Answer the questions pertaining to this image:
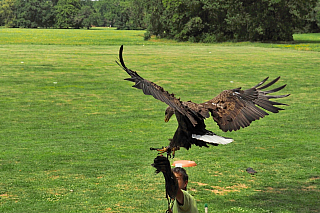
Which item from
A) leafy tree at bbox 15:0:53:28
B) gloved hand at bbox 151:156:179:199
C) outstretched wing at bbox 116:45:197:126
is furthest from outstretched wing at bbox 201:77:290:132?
leafy tree at bbox 15:0:53:28

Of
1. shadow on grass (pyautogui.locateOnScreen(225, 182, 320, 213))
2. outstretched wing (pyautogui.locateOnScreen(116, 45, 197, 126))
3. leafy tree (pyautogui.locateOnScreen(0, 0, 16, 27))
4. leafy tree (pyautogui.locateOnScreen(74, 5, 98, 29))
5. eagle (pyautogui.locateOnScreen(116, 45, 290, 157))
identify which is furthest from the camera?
leafy tree (pyautogui.locateOnScreen(0, 0, 16, 27))

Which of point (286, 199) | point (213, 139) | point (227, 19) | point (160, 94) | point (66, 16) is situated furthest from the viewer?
point (66, 16)

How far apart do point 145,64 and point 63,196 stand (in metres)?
24.4

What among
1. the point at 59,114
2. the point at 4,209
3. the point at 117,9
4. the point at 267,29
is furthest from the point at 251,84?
the point at 117,9

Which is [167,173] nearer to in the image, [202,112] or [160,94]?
[160,94]

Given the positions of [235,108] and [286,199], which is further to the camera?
[286,199]

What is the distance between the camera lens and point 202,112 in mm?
5797

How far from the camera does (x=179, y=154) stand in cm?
1157

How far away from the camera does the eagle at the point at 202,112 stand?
208 inches

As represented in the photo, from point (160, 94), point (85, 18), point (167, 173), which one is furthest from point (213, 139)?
point (85, 18)

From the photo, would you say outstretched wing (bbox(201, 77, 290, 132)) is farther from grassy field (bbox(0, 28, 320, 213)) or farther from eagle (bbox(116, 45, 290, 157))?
grassy field (bbox(0, 28, 320, 213))

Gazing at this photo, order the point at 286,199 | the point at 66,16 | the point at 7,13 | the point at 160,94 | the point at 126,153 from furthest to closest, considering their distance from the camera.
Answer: the point at 7,13 → the point at 66,16 → the point at 126,153 → the point at 286,199 → the point at 160,94

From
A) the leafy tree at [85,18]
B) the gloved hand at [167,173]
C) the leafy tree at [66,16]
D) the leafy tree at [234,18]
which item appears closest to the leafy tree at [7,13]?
the leafy tree at [66,16]

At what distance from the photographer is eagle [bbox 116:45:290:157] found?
529 cm
